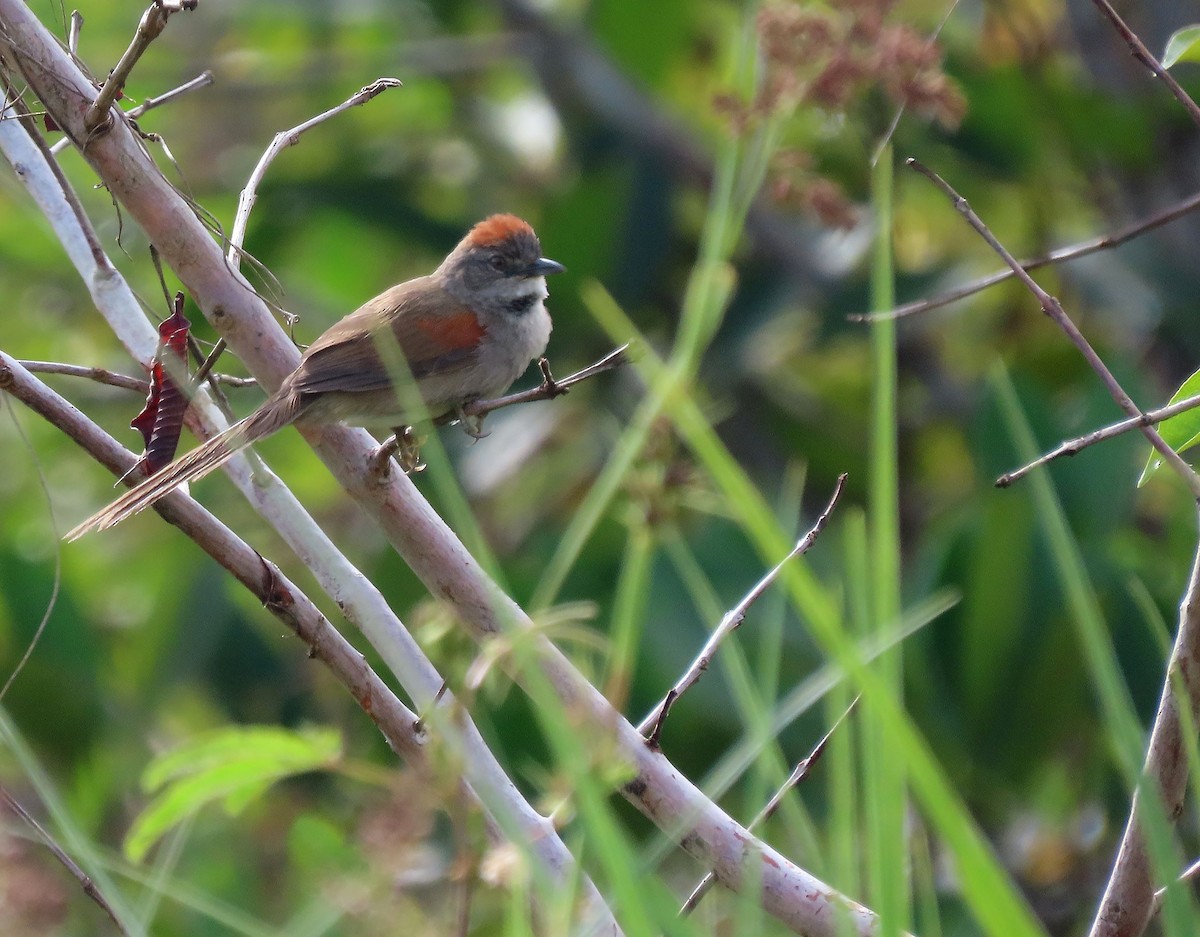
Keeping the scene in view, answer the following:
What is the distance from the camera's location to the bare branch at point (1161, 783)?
2131mm

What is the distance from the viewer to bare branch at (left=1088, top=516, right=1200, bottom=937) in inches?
83.9

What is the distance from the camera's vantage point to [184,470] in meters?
3.26

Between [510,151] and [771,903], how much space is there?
261 inches

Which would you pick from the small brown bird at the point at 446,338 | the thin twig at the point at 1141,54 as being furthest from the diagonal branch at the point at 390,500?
the thin twig at the point at 1141,54

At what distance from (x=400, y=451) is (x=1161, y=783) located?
1857 millimetres

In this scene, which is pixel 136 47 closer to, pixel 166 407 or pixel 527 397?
pixel 166 407

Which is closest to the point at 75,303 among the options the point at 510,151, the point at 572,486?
the point at 510,151

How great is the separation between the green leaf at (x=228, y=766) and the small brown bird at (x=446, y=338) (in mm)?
927

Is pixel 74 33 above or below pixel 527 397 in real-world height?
above

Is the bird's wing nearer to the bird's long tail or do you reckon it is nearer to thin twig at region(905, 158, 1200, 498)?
the bird's long tail

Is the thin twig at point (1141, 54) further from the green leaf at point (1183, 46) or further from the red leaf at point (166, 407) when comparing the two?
the red leaf at point (166, 407)

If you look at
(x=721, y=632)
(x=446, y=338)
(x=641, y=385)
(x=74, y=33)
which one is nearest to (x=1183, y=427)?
(x=721, y=632)

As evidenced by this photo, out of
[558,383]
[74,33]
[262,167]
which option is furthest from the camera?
[74,33]

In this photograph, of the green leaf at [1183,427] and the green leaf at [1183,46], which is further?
the green leaf at [1183,46]
